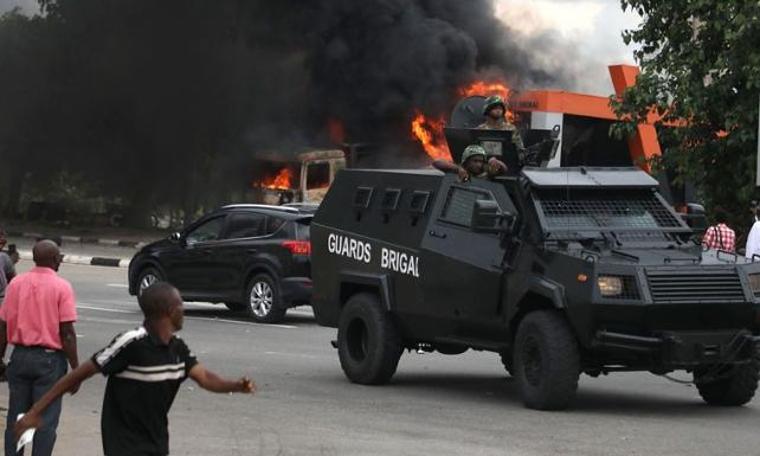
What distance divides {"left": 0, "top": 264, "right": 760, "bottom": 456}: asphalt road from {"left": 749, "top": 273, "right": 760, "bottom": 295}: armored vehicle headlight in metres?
1.01

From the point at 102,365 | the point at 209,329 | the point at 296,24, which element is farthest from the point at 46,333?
the point at 296,24

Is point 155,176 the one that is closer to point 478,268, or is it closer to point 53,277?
point 478,268

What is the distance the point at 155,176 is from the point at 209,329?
26.3 meters

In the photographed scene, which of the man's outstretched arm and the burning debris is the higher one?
the burning debris

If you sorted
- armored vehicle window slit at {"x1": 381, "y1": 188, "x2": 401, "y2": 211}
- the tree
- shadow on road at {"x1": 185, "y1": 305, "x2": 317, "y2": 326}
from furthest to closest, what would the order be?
shadow on road at {"x1": 185, "y1": 305, "x2": 317, "y2": 326}
the tree
armored vehicle window slit at {"x1": 381, "y1": 188, "x2": 401, "y2": 211}

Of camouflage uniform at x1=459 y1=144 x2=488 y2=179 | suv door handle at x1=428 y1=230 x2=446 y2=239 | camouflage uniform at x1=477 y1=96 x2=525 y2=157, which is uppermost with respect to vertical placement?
camouflage uniform at x1=477 y1=96 x2=525 y2=157

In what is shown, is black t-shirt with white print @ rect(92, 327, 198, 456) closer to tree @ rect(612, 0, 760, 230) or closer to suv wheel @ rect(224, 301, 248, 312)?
suv wheel @ rect(224, 301, 248, 312)

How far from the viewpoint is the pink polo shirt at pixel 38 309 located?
9.04m

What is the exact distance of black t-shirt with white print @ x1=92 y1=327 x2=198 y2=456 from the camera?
6875 mm

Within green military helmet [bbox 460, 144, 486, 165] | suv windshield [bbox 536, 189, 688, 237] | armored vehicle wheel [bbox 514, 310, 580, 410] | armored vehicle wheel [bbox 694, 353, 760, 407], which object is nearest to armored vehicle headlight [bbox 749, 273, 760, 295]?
armored vehicle wheel [bbox 694, 353, 760, 407]

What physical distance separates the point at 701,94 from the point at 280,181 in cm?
2085

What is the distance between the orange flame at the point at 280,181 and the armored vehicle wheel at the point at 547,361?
28369 millimetres

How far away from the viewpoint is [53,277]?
9.26 meters

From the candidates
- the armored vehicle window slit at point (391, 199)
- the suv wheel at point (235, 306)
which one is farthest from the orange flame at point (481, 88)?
the armored vehicle window slit at point (391, 199)
